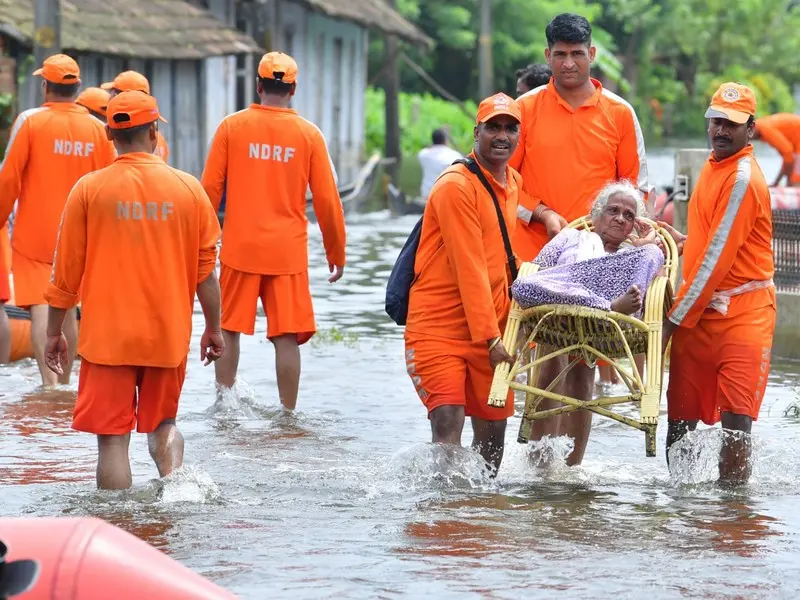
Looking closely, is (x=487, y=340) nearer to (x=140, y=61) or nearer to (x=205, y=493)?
(x=205, y=493)

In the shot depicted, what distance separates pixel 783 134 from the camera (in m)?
17.0

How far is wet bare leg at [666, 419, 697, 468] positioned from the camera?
25.6ft

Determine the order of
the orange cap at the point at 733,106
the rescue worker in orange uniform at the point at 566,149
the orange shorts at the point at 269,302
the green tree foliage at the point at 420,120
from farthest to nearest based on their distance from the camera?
the green tree foliage at the point at 420,120 → the orange shorts at the point at 269,302 → the rescue worker in orange uniform at the point at 566,149 → the orange cap at the point at 733,106

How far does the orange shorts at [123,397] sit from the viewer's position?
7059 millimetres

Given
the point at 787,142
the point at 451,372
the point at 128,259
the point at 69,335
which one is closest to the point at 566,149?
the point at 451,372

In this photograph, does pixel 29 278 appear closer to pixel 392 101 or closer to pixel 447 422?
pixel 447 422

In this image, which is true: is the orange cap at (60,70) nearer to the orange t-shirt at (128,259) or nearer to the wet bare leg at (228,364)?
the wet bare leg at (228,364)

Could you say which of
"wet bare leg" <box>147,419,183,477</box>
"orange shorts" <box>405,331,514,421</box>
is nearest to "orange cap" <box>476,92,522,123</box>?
"orange shorts" <box>405,331,514,421</box>

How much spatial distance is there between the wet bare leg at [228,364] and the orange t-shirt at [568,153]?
7.49 ft

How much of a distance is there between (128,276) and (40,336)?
3.71 metres

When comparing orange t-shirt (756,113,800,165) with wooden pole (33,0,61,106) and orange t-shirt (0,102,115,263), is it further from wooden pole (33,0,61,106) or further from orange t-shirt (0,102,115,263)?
orange t-shirt (0,102,115,263)

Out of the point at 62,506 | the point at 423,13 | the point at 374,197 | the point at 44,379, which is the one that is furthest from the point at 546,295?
the point at 423,13

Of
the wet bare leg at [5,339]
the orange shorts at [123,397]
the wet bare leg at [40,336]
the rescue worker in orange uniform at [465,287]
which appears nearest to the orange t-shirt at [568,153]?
the rescue worker in orange uniform at [465,287]

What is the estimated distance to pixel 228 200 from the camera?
31.9 feet
